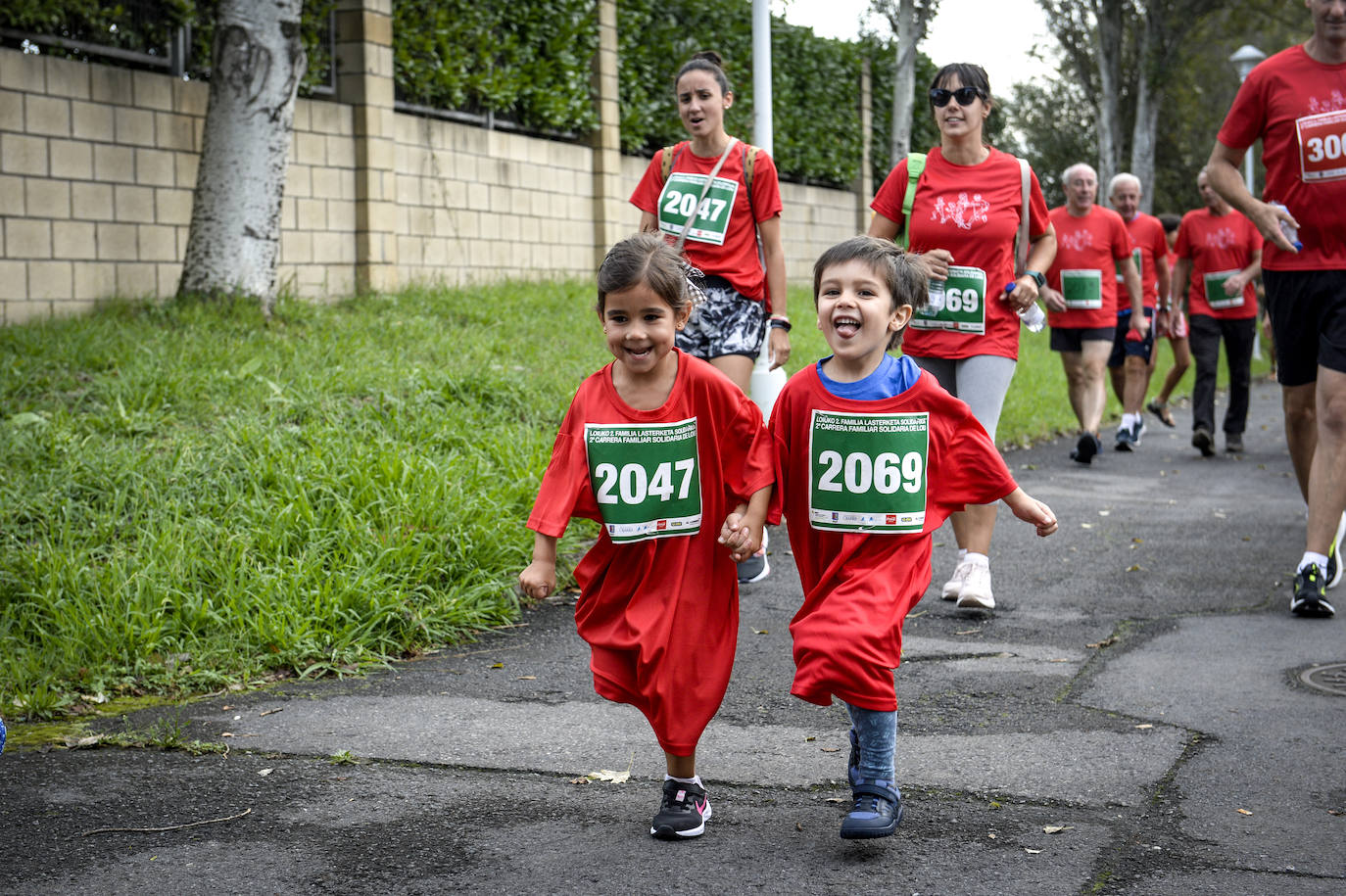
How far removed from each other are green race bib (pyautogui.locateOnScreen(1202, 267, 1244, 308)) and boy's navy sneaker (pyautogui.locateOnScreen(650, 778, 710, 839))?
8.84 m

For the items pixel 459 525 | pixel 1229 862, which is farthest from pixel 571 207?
pixel 1229 862

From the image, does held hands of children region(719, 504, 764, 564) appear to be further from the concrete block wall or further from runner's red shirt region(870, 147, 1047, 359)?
the concrete block wall

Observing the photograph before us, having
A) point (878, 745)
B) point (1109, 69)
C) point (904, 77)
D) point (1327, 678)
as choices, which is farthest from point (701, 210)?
point (1109, 69)

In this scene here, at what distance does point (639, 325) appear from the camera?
128 inches

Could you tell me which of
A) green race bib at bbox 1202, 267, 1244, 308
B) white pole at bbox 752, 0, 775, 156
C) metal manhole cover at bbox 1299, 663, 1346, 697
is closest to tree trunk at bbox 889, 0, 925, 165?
green race bib at bbox 1202, 267, 1244, 308

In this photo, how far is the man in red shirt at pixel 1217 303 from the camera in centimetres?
1085

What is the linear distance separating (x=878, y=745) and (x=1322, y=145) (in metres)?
3.58

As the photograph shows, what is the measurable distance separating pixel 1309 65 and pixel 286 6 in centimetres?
680

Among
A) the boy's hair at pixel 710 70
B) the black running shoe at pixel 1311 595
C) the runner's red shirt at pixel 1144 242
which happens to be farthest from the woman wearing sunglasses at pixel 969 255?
the runner's red shirt at pixel 1144 242

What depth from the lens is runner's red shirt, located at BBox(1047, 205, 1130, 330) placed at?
10305 millimetres

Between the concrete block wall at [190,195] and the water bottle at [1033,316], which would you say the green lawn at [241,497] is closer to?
the concrete block wall at [190,195]

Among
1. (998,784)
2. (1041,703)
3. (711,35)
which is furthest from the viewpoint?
(711,35)

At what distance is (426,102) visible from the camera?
43.1 ft

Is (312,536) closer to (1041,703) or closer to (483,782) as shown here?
(483,782)
